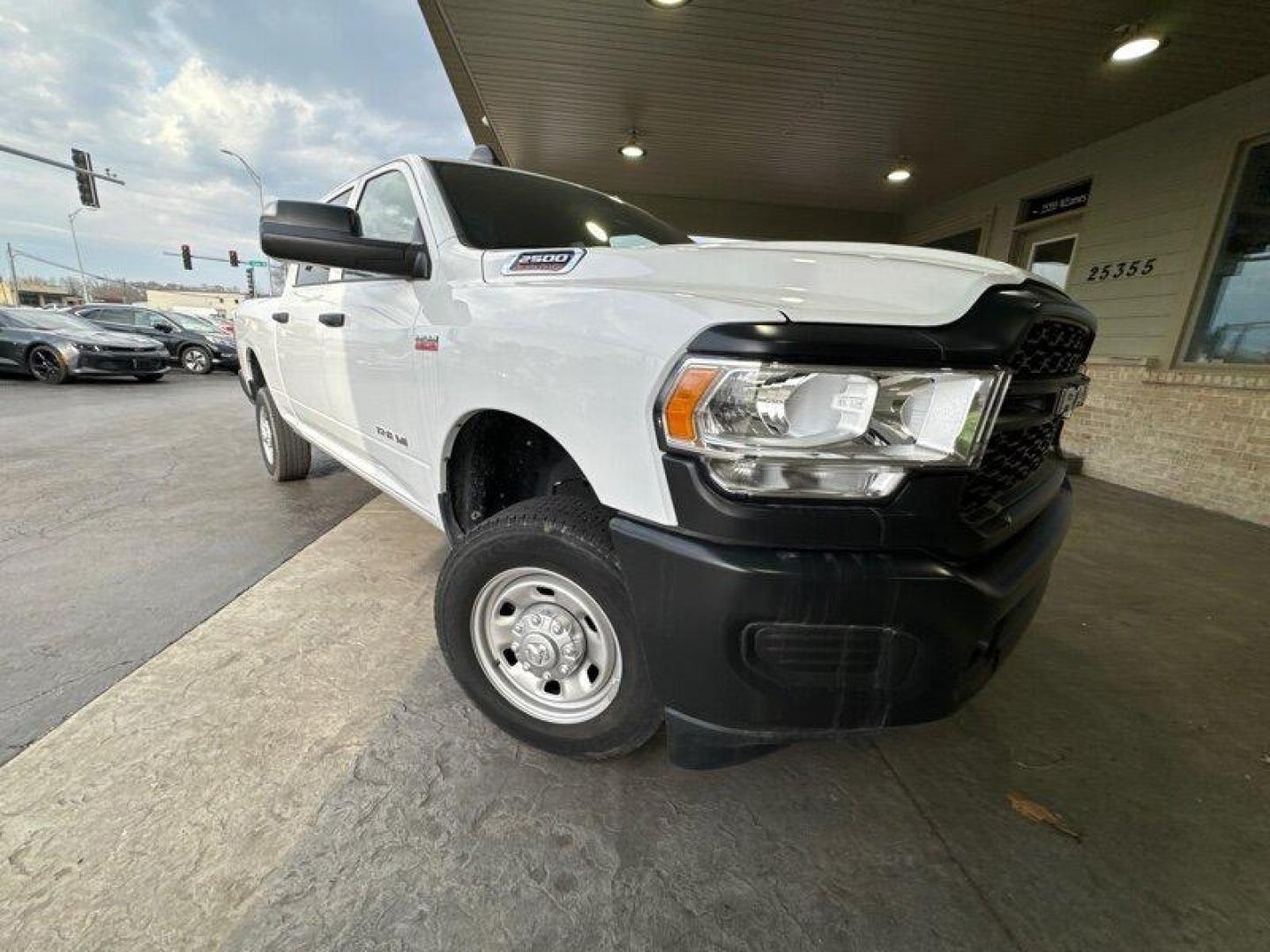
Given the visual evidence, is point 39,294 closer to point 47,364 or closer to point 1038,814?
point 47,364

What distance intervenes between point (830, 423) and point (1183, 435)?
627 cm

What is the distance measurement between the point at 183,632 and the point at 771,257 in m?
2.61

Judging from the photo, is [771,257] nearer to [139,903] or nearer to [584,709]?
[584,709]

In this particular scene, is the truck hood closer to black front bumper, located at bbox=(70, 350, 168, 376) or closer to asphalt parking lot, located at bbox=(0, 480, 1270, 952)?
asphalt parking lot, located at bbox=(0, 480, 1270, 952)

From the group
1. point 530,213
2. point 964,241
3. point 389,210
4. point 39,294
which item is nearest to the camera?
point 530,213

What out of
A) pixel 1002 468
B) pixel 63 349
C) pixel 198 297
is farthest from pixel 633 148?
pixel 198 297

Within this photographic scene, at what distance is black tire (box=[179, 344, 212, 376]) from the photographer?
14023mm

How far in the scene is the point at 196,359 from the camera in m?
14.1

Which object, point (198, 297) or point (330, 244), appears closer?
point (330, 244)

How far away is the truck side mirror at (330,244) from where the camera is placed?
5.91 feet

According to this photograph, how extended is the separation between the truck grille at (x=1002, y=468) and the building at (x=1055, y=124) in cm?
449

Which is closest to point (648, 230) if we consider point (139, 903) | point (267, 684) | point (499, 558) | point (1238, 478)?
point (499, 558)

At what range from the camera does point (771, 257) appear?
1352mm

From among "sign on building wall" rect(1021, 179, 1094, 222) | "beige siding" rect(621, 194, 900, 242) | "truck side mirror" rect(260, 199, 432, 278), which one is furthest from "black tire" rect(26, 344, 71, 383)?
"sign on building wall" rect(1021, 179, 1094, 222)
